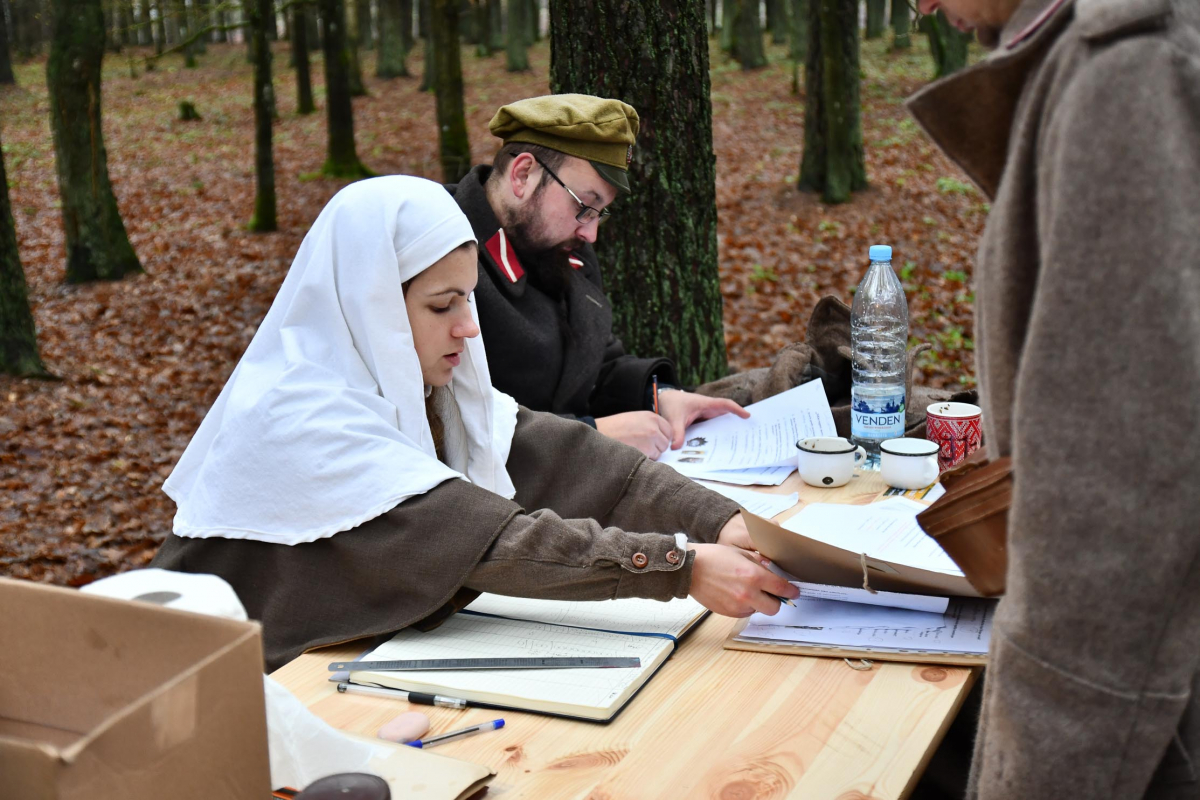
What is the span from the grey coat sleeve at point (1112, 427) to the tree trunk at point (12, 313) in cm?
698

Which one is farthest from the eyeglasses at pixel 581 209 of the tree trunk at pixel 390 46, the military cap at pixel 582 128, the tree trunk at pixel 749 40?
the tree trunk at pixel 390 46

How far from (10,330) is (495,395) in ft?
18.1

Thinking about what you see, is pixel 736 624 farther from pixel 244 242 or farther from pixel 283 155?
pixel 283 155

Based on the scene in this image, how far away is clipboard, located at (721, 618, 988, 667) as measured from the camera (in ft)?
5.62

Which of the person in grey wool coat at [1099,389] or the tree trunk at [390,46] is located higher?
the tree trunk at [390,46]

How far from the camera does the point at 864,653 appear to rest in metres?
1.75

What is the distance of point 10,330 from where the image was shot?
6.83m

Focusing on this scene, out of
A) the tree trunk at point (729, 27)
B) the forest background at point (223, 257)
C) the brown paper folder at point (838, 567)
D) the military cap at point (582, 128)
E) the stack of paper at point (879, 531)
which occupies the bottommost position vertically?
the forest background at point (223, 257)

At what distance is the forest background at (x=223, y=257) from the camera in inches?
220

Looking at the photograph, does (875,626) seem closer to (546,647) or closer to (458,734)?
(546,647)

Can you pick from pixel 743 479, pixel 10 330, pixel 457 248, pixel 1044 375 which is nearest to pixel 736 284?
pixel 10 330

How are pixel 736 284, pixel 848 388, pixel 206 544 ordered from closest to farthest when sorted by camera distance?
pixel 206 544, pixel 848 388, pixel 736 284

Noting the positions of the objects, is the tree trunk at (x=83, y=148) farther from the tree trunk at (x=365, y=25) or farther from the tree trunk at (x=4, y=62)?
the tree trunk at (x=365, y=25)

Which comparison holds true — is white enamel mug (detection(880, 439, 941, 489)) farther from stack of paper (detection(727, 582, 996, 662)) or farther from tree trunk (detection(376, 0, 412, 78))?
tree trunk (detection(376, 0, 412, 78))
